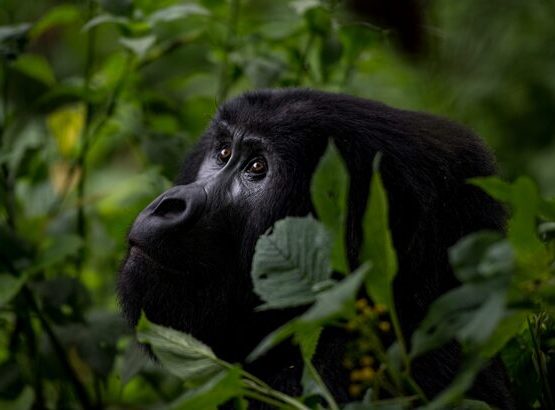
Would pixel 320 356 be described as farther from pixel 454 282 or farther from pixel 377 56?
pixel 377 56

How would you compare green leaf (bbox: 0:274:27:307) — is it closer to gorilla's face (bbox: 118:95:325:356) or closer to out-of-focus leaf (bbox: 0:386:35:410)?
gorilla's face (bbox: 118:95:325:356)

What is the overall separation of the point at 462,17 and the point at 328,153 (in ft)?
14.9

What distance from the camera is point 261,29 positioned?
10.1 ft

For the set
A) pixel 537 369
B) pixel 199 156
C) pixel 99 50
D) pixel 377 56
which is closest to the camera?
pixel 537 369

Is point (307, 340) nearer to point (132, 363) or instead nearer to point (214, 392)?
point (214, 392)

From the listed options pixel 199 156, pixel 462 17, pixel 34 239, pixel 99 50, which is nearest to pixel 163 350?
pixel 199 156

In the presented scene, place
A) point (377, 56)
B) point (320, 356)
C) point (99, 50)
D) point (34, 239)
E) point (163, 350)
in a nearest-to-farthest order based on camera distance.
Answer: point (163, 350) → point (320, 356) → point (34, 239) → point (377, 56) → point (99, 50)

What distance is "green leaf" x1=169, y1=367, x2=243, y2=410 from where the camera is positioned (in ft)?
4.36

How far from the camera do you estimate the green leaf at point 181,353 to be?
151 centimetres

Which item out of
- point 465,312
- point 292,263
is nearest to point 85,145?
point 292,263

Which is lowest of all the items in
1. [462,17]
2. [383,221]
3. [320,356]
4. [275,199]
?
[462,17]

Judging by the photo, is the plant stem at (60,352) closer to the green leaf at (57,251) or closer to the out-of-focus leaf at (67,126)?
the green leaf at (57,251)

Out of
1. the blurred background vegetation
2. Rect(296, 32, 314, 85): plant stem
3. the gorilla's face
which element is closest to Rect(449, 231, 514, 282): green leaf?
A: the blurred background vegetation

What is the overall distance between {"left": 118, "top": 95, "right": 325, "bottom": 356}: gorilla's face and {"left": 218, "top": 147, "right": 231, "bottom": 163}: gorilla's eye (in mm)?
173
